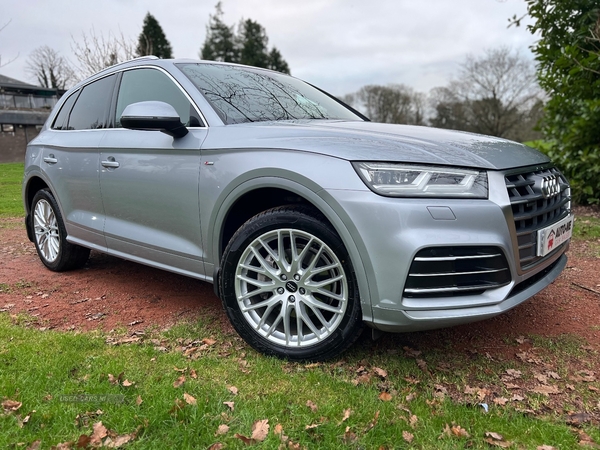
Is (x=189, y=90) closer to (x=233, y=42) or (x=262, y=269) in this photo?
(x=262, y=269)

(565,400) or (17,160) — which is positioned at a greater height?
(565,400)

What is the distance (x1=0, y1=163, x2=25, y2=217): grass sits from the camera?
8.70m

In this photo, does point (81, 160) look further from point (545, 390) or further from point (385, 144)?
point (545, 390)

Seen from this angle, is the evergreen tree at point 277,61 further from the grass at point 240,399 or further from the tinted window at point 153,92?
the grass at point 240,399

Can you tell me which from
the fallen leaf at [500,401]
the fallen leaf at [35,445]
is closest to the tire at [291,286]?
the fallen leaf at [500,401]

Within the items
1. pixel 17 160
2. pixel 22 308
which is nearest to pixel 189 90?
pixel 22 308

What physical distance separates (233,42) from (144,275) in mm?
58087

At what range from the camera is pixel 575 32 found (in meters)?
6.97

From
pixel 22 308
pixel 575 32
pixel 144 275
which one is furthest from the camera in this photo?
pixel 575 32

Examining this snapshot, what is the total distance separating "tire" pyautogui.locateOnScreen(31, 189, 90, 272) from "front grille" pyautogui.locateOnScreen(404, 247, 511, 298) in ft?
11.0

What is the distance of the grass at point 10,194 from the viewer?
870cm

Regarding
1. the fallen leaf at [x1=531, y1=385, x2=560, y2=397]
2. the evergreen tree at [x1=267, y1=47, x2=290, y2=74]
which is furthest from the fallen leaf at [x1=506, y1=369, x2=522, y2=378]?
the evergreen tree at [x1=267, y1=47, x2=290, y2=74]

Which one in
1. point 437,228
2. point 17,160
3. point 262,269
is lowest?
point 17,160

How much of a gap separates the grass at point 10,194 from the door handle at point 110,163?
606cm
